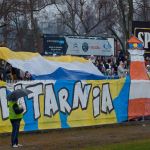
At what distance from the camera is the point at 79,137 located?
59.6 feet

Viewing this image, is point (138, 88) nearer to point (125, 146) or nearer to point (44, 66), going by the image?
point (44, 66)

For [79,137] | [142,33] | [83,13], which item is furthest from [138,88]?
[83,13]

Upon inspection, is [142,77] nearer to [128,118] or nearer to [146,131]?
[128,118]

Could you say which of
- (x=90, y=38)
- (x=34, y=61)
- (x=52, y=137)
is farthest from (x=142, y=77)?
(x=90, y=38)

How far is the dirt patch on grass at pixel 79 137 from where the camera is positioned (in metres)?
16.2

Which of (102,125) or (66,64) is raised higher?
(66,64)

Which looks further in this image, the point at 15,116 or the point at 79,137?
the point at 79,137

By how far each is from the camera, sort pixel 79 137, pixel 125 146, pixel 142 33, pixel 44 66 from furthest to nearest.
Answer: pixel 142 33, pixel 44 66, pixel 79 137, pixel 125 146

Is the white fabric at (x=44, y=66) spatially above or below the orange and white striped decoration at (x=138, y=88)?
above

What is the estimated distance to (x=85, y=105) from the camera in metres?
20.5

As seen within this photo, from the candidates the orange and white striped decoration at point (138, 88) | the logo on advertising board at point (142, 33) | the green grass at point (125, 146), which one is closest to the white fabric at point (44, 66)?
the orange and white striped decoration at point (138, 88)

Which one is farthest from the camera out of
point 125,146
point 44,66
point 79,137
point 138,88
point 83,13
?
point 83,13

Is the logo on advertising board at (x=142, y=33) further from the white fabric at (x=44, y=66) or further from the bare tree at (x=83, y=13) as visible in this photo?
the bare tree at (x=83, y=13)

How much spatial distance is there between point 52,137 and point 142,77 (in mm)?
6109
